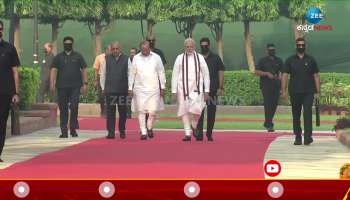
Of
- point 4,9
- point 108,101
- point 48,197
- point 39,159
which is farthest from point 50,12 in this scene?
point 48,197

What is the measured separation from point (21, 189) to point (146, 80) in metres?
14.0

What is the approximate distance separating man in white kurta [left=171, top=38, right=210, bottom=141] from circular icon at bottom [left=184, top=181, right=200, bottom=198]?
1331cm

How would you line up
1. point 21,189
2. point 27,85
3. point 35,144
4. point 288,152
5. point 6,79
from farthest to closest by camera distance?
point 27,85 < point 35,144 < point 288,152 < point 6,79 < point 21,189

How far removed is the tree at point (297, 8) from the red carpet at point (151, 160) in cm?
1849

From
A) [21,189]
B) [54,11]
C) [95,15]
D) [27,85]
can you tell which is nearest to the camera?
[21,189]

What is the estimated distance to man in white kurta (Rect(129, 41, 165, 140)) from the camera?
1942 centimetres

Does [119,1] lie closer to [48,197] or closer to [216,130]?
[216,130]

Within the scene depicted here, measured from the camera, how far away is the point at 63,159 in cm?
1445

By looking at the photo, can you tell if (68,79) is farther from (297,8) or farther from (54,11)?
(297,8)

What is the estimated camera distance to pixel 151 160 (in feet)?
46.8

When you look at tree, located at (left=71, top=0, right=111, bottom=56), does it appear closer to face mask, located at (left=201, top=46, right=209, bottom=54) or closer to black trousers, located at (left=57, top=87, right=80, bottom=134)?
black trousers, located at (left=57, top=87, right=80, bottom=134)

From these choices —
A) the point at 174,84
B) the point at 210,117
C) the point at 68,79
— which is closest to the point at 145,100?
the point at 174,84

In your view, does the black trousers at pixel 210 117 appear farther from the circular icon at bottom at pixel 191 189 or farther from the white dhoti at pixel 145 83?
the circular icon at bottom at pixel 191 189

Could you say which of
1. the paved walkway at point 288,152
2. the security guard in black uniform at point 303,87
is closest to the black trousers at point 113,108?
the paved walkway at point 288,152
